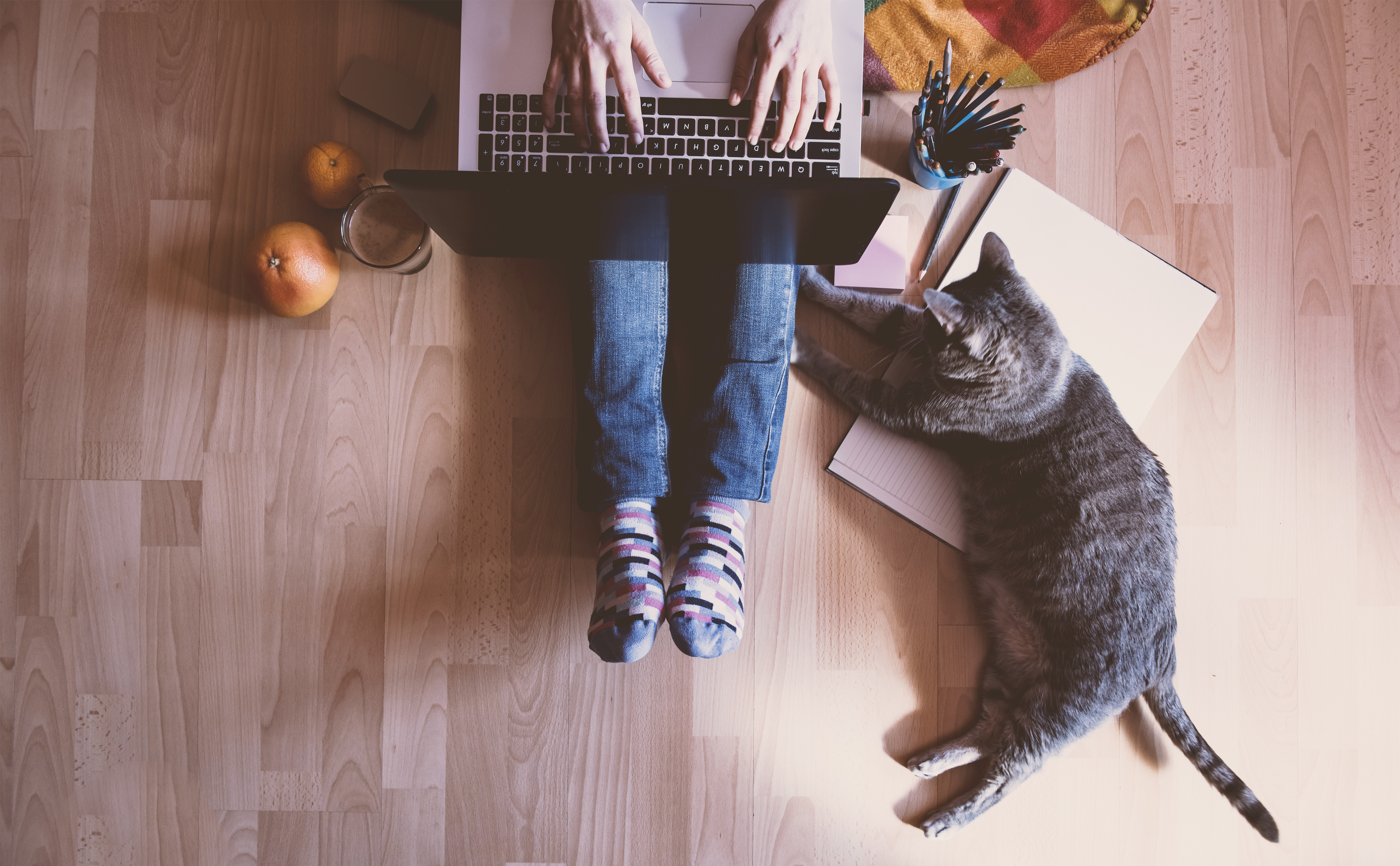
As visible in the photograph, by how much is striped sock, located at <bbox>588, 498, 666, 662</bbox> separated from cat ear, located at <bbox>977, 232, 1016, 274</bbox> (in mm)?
638

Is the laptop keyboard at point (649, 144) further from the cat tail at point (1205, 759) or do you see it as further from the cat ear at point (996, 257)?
the cat tail at point (1205, 759)

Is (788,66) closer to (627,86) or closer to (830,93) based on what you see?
(830,93)

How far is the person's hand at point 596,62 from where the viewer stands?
2.91 ft

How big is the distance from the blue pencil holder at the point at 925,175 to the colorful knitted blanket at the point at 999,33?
0.12 metres

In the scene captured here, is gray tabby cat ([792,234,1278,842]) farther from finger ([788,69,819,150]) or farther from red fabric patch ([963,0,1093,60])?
red fabric patch ([963,0,1093,60])

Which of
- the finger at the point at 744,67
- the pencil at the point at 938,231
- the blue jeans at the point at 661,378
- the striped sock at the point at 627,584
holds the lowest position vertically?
the striped sock at the point at 627,584

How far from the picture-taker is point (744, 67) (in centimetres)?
93

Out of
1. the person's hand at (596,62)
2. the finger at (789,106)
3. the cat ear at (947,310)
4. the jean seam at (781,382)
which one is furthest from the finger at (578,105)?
the cat ear at (947,310)

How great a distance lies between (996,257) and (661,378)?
0.54 meters

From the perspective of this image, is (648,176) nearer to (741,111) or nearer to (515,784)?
(741,111)

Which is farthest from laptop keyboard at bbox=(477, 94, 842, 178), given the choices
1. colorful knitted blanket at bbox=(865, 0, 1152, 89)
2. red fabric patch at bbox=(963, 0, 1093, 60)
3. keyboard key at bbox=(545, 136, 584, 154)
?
red fabric patch at bbox=(963, 0, 1093, 60)

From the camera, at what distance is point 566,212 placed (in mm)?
911

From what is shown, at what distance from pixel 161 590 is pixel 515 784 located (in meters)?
0.67

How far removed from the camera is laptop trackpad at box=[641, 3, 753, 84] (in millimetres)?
948
